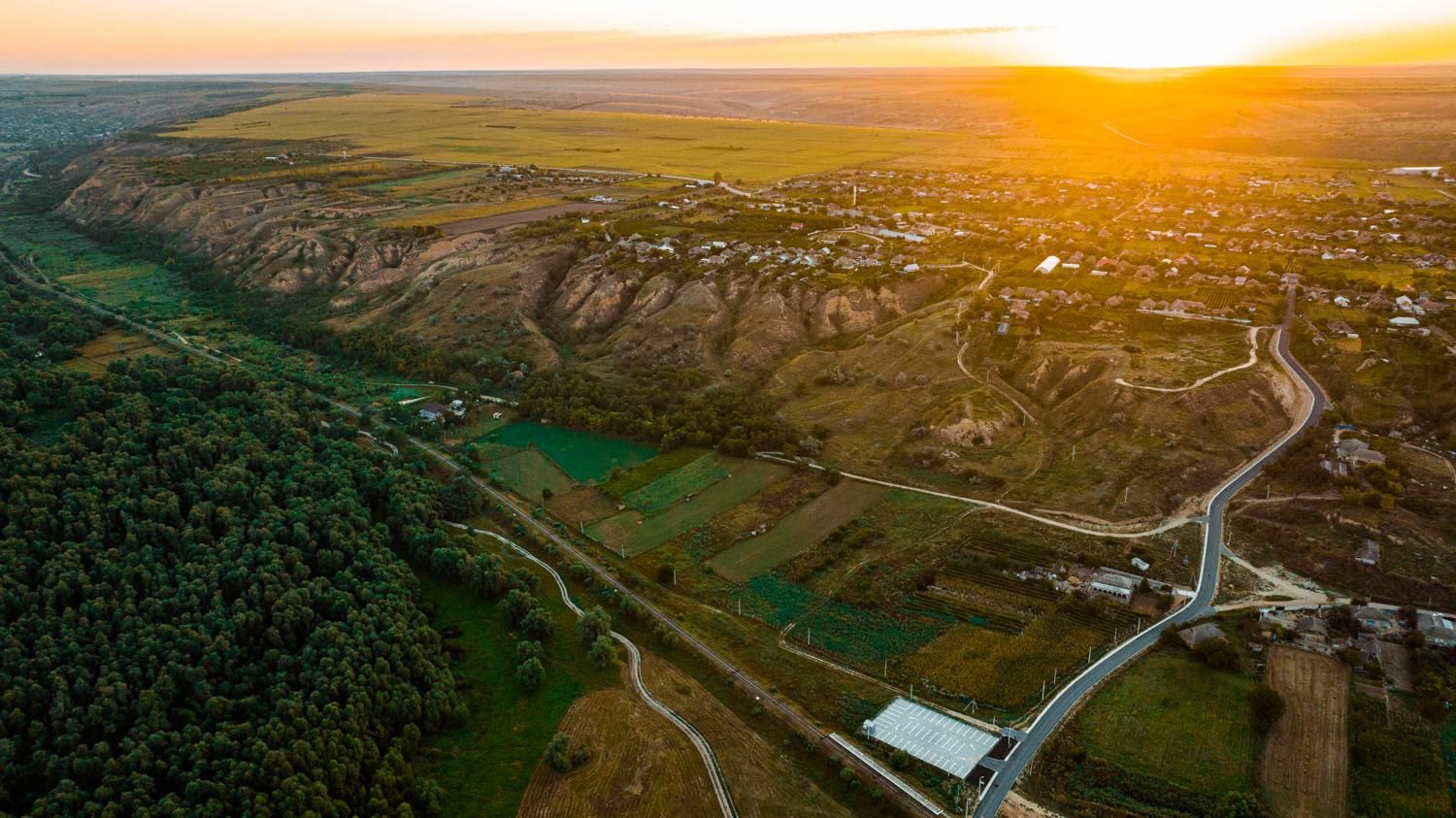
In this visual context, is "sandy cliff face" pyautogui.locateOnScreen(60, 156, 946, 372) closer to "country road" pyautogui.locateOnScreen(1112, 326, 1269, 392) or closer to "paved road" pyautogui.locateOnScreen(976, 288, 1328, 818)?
"country road" pyautogui.locateOnScreen(1112, 326, 1269, 392)

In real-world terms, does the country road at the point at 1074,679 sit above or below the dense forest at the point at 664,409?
below

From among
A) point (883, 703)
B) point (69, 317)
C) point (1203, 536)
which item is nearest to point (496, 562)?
point (883, 703)

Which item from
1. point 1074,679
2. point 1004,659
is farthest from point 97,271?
point 1074,679

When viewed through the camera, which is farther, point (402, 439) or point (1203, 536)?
point (402, 439)

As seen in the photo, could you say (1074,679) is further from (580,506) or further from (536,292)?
(536,292)

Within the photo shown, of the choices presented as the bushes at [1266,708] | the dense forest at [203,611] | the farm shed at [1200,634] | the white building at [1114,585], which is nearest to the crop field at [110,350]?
the dense forest at [203,611]

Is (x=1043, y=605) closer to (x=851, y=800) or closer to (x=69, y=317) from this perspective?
(x=851, y=800)

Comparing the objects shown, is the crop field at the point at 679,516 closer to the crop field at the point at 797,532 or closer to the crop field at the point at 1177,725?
the crop field at the point at 797,532
